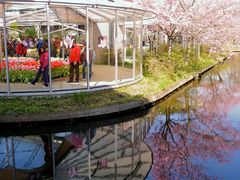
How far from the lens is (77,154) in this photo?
7.59 meters

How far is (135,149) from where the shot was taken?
26.4 feet

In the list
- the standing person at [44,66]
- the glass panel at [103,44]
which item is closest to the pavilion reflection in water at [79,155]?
the standing person at [44,66]

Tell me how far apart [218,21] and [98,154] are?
52.4 feet

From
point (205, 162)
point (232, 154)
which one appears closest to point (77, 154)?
point (205, 162)

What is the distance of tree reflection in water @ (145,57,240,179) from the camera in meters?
7.06

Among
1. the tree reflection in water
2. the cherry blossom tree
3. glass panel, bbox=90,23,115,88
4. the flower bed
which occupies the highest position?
the cherry blossom tree

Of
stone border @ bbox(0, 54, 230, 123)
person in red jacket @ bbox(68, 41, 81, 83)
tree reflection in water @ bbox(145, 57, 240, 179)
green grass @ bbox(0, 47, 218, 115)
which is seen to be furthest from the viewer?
person in red jacket @ bbox(68, 41, 81, 83)

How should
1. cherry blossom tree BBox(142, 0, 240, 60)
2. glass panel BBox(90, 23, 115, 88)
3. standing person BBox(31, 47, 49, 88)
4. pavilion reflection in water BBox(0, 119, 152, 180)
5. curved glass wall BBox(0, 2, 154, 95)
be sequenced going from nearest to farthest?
1. pavilion reflection in water BBox(0, 119, 152, 180)
2. curved glass wall BBox(0, 2, 154, 95)
3. standing person BBox(31, 47, 49, 88)
4. cherry blossom tree BBox(142, 0, 240, 60)
5. glass panel BBox(90, 23, 115, 88)

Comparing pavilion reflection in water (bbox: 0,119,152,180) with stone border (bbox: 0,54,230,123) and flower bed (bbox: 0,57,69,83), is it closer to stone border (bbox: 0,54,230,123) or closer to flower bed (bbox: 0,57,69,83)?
stone border (bbox: 0,54,230,123)

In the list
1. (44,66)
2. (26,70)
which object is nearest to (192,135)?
(44,66)

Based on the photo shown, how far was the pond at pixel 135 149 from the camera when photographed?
6719mm

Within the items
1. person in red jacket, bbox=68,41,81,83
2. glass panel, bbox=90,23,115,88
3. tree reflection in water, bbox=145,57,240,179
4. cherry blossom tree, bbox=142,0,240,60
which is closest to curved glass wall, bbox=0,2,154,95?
person in red jacket, bbox=68,41,81,83

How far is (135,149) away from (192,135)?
201cm

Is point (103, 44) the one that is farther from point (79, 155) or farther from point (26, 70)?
point (79, 155)
